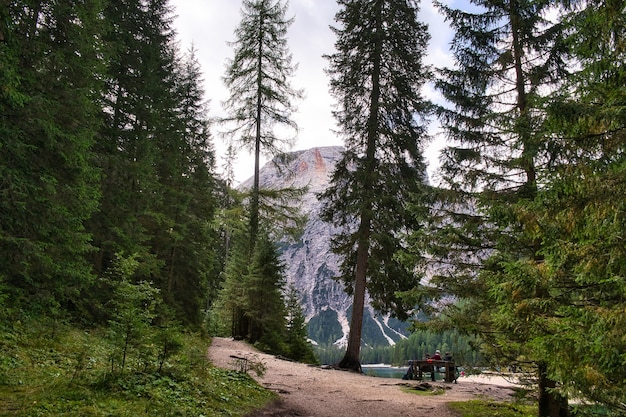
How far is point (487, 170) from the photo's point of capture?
9484mm

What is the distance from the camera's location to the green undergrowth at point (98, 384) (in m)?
4.67

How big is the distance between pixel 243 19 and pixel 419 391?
2098 centimetres

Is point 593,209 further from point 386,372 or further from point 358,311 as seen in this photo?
point 386,372

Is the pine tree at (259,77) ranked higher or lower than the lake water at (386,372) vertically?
higher

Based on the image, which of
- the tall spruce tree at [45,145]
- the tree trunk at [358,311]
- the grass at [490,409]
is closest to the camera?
the tall spruce tree at [45,145]

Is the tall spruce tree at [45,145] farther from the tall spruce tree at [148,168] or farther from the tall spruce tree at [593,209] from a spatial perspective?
the tall spruce tree at [593,209]

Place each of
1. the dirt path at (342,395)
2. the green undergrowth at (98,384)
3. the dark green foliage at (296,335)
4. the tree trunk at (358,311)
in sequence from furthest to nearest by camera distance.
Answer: the dark green foliage at (296,335), the tree trunk at (358,311), the dirt path at (342,395), the green undergrowth at (98,384)

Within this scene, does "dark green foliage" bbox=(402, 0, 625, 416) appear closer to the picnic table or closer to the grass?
the grass

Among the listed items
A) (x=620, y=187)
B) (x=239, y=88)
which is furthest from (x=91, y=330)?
(x=239, y=88)

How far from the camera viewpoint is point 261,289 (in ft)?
58.5

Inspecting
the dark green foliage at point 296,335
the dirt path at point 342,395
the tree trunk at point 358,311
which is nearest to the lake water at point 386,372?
the tree trunk at point 358,311

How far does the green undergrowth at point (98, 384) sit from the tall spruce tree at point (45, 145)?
4.55ft

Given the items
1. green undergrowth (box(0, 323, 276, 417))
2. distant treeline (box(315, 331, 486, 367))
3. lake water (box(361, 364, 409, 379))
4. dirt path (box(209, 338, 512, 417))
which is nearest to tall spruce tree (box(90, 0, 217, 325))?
green undergrowth (box(0, 323, 276, 417))

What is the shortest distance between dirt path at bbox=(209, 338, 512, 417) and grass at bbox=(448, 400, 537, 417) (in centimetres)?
31
